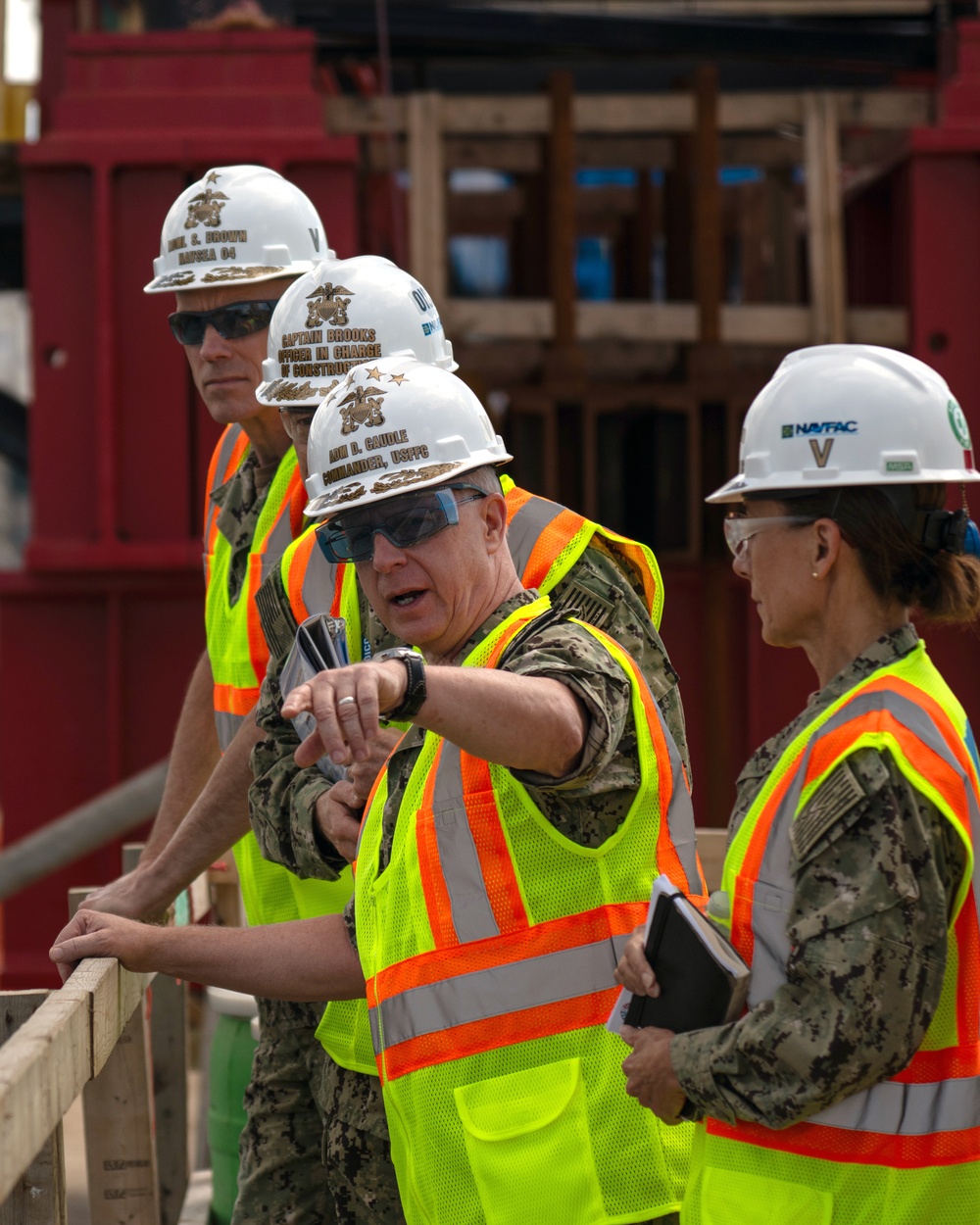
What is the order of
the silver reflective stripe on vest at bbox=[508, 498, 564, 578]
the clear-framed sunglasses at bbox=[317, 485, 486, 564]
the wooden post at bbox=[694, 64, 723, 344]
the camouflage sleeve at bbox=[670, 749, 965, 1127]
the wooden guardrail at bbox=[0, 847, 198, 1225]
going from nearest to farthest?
the camouflage sleeve at bbox=[670, 749, 965, 1127]
the wooden guardrail at bbox=[0, 847, 198, 1225]
the clear-framed sunglasses at bbox=[317, 485, 486, 564]
the silver reflective stripe on vest at bbox=[508, 498, 564, 578]
the wooden post at bbox=[694, 64, 723, 344]

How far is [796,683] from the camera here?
24.5 feet

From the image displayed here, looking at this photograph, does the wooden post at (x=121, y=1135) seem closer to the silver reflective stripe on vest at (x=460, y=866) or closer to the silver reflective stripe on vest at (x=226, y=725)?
the silver reflective stripe on vest at (x=226, y=725)

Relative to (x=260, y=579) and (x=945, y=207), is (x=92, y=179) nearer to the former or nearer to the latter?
(x=945, y=207)

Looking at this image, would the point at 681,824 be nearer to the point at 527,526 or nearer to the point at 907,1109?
the point at 907,1109

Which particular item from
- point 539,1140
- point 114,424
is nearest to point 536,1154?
point 539,1140

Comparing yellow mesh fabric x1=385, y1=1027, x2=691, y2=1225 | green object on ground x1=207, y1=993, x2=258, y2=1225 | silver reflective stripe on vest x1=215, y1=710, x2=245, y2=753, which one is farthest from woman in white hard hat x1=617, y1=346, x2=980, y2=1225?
green object on ground x1=207, y1=993, x2=258, y2=1225

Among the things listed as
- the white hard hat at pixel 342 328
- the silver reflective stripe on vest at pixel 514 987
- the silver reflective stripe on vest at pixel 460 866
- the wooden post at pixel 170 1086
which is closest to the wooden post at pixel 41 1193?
the silver reflective stripe on vest at pixel 514 987

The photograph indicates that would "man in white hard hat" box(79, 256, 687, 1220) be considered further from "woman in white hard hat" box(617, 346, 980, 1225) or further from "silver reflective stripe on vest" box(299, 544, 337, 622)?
"woman in white hard hat" box(617, 346, 980, 1225)

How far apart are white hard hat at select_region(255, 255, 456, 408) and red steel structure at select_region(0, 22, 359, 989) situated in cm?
386

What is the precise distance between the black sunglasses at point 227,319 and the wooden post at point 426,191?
361cm

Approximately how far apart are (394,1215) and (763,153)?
21.6ft

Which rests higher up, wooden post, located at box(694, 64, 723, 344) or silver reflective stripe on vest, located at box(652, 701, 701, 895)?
wooden post, located at box(694, 64, 723, 344)

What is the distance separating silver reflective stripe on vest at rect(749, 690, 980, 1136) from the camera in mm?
2121

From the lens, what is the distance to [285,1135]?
11.6ft
